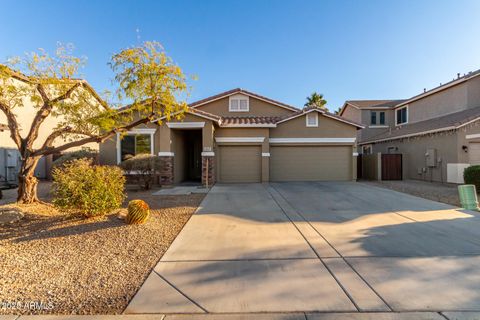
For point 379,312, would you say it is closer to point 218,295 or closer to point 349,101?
point 218,295

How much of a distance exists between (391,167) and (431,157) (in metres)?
2.18

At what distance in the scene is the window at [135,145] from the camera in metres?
13.8

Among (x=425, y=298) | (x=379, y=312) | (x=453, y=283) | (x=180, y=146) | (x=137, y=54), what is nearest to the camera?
(x=379, y=312)

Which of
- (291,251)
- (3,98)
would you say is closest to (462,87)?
(291,251)

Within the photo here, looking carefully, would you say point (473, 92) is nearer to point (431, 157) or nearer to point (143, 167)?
point (431, 157)

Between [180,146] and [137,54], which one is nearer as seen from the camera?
[137,54]

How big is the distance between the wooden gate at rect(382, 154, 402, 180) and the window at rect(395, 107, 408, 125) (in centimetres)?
782

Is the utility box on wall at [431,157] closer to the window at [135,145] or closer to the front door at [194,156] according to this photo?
the front door at [194,156]

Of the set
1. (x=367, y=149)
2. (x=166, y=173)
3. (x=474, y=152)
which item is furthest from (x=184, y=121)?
(x=367, y=149)

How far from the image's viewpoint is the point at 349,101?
2578 cm

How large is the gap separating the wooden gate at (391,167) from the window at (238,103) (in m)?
9.84

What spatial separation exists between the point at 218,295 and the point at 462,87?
2158 centimetres

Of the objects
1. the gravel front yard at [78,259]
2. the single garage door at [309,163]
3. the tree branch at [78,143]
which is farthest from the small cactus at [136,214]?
the single garage door at [309,163]

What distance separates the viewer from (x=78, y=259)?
4.31 metres
